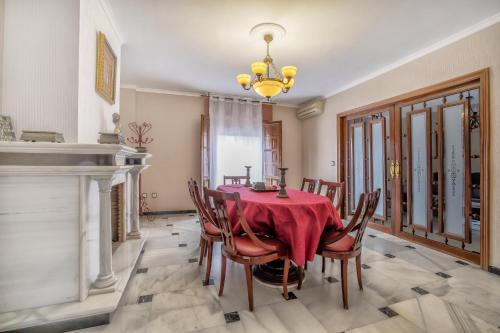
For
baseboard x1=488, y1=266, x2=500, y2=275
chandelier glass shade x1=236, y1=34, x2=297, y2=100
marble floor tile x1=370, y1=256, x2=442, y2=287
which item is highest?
chandelier glass shade x1=236, y1=34, x2=297, y2=100

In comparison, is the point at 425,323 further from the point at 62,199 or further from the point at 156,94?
the point at 156,94

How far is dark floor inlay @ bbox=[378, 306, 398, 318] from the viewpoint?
175 cm

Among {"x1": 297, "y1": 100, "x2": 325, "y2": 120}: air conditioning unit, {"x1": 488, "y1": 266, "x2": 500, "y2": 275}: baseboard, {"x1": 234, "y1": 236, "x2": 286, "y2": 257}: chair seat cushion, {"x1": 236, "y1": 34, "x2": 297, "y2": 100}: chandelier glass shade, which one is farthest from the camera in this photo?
{"x1": 297, "y1": 100, "x2": 325, "y2": 120}: air conditioning unit

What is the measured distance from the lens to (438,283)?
2.21m

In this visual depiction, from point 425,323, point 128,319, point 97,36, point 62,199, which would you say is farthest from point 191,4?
point 425,323

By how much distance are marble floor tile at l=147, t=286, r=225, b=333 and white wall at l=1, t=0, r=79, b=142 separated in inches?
58.1

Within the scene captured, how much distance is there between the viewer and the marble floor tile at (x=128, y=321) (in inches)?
62.9

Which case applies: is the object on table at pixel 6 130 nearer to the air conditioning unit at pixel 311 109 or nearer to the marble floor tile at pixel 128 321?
the marble floor tile at pixel 128 321

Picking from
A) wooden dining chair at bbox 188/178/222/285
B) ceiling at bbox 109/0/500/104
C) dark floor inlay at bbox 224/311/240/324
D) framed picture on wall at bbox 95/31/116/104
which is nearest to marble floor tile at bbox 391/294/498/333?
dark floor inlay at bbox 224/311/240/324

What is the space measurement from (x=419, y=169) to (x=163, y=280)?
3564mm

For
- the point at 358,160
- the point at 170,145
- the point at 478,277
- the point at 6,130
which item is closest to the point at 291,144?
the point at 358,160

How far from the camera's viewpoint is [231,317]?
1.73 metres

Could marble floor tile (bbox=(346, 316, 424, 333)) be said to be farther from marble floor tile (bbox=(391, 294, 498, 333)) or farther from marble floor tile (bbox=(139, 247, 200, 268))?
marble floor tile (bbox=(139, 247, 200, 268))

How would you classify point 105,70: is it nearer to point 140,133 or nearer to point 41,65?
point 41,65
